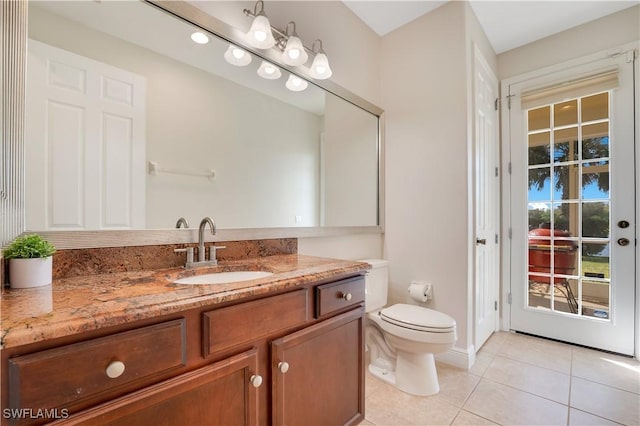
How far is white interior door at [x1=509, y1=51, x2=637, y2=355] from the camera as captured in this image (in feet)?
7.02

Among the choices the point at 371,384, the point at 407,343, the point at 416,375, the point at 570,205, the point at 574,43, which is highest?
the point at 574,43

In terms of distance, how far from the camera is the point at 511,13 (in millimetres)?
2182

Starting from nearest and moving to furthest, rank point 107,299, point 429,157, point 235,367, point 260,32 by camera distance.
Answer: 1. point 107,299
2. point 235,367
3. point 260,32
4. point 429,157

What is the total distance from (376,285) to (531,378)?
112cm

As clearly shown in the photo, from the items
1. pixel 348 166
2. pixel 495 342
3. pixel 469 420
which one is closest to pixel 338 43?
pixel 348 166

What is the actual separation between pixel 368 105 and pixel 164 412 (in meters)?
2.22

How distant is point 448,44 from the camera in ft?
6.81

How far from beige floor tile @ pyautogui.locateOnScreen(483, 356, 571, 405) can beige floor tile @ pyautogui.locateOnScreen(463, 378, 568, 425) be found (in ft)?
0.23

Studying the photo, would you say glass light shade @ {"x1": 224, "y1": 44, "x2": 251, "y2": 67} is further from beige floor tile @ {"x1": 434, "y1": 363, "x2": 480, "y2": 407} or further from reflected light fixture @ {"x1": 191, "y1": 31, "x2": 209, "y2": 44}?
beige floor tile @ {"x1": 434, "y1": 363, "x2": 480, "y2": 407}

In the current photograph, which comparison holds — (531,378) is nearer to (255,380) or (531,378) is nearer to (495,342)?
(495,342)

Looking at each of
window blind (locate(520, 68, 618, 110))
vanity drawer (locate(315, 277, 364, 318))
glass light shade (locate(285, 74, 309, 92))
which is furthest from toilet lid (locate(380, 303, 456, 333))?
window blind (locate(520, 68, 618, 110))

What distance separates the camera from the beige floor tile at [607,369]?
178cm

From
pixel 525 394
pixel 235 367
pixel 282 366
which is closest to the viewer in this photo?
pixel 235 367

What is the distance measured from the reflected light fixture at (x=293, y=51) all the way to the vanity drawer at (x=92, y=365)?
146 cm
